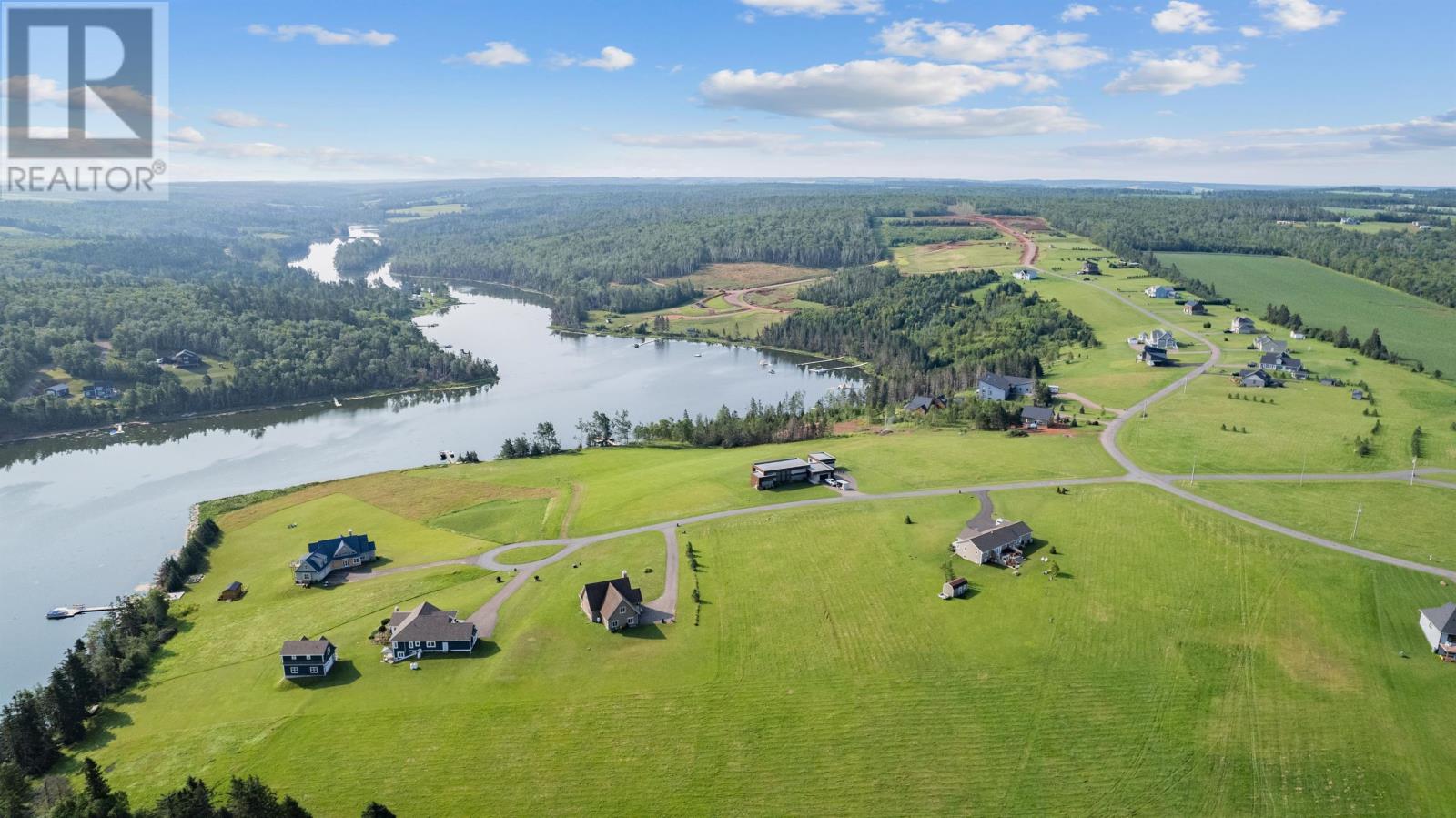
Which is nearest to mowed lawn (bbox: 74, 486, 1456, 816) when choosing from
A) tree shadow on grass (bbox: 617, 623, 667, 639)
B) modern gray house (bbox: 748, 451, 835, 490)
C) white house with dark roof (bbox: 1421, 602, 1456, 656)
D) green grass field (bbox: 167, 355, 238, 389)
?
tree shadow on grass (bbox: 617, 623, 667, 639)

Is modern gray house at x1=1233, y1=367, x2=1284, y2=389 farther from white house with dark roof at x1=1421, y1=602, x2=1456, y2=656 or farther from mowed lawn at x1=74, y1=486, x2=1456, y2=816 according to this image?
white house with dark roof at x1=1421, y1=602, x2=1456, y2=656

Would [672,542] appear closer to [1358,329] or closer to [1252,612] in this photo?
[1252,612]

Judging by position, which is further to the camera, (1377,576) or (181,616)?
(181,616)

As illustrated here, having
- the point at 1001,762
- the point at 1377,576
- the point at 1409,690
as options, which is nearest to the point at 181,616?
the point at 1001,762

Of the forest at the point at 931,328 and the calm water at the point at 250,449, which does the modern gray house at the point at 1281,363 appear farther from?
the calm water at the point at 250,449

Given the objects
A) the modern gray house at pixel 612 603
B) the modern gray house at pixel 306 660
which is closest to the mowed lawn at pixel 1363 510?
the modern gray house at pixel 612 603

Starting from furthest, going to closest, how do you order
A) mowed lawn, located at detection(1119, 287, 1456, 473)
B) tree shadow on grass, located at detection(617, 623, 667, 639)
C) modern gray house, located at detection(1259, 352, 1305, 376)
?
1. modern gray house, located at detection(1259, 352, 1305, 376)
2. mowed lawn, located at detection(1119, 287, 1456, 473)
3. tree shadow on grass, located at detection(617, 623, 667, 639)
